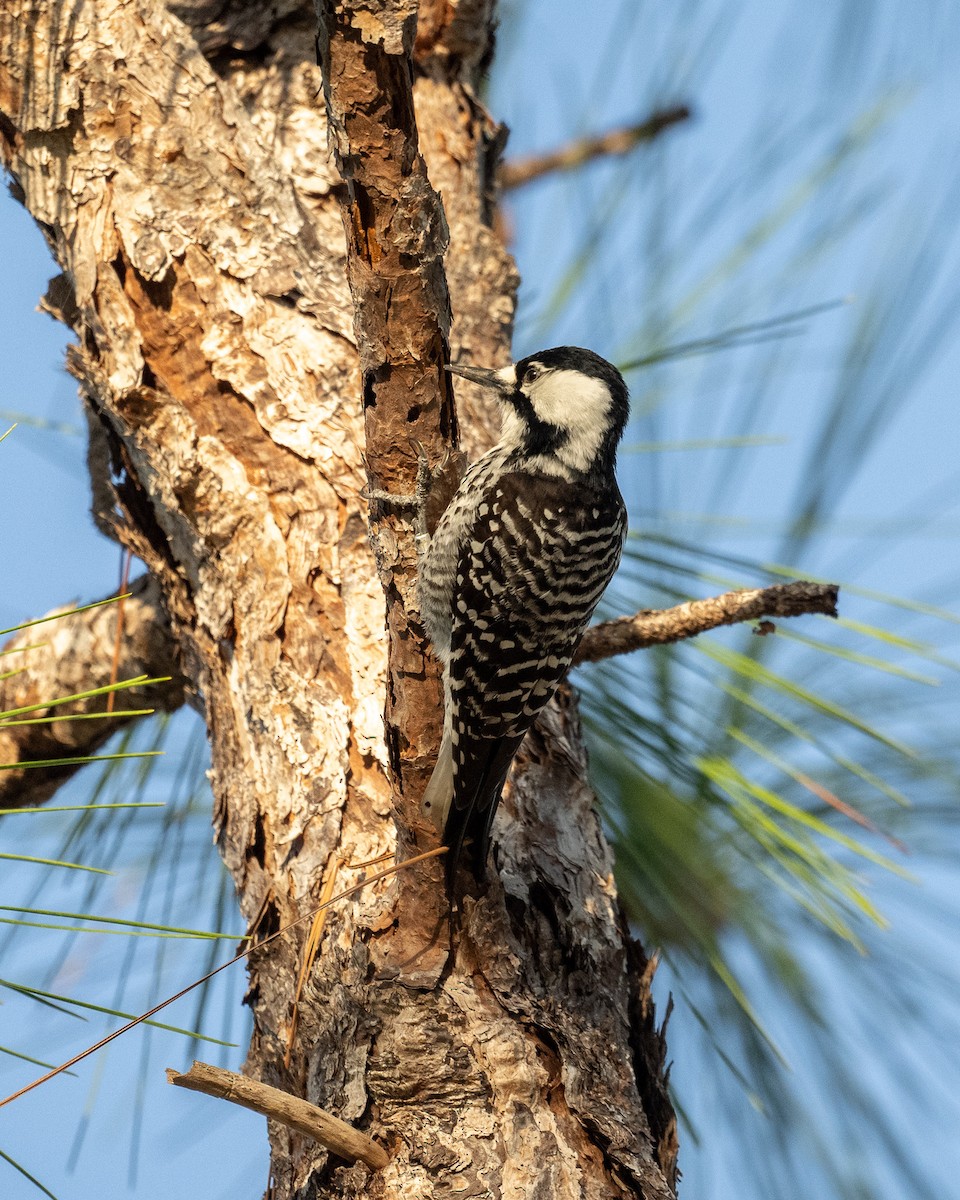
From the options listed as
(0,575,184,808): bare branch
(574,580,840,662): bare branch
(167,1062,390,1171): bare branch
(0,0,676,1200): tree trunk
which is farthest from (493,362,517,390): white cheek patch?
(167,1062,390,1171): bare branch

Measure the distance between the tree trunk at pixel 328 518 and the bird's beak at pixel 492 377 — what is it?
5.0 inches

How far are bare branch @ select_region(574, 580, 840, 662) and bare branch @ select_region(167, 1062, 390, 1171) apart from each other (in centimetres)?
112

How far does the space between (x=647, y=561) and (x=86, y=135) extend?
169 cm

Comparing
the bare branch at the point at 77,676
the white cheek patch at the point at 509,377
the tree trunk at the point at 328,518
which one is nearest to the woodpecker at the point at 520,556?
the white cheek patch at the point at 509,377

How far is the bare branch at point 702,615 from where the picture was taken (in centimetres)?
228

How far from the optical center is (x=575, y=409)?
114 inches

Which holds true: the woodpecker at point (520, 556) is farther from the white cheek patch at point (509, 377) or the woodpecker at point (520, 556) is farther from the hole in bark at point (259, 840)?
the hole in bark at point (259, 840)

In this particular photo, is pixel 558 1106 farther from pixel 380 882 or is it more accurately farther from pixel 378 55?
pixel 378 55

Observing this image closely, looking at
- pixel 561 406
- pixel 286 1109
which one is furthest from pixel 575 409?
pixel 286 1109

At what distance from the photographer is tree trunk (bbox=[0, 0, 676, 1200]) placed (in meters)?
1.84

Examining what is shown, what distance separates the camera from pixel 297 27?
10.3 feet

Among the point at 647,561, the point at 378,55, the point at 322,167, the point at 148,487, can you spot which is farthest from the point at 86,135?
the point at 647,561

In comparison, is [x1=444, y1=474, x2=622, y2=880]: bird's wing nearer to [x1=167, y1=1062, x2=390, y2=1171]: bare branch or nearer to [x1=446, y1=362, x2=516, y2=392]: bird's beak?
[x1=446, y1=362, x2=516, y2=392]: bird's beak

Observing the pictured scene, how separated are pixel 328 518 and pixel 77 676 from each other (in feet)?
3.42
